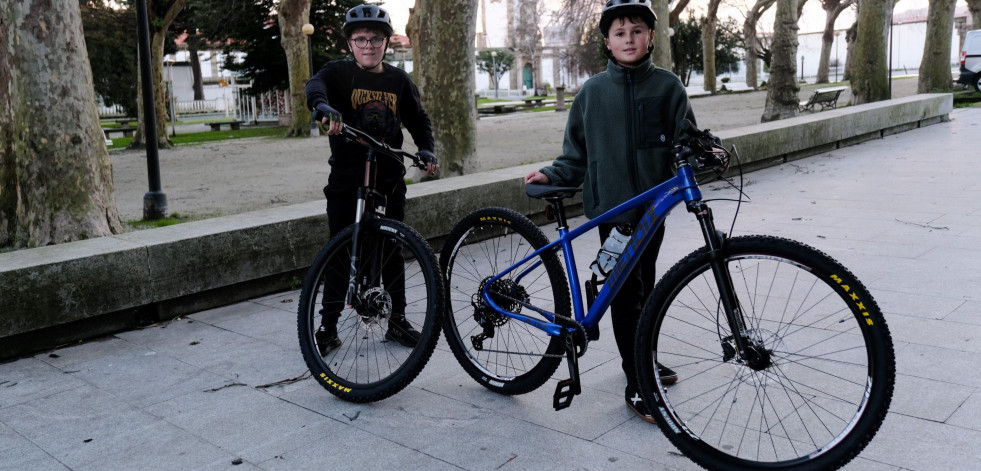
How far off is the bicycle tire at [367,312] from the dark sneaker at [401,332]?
0.08m

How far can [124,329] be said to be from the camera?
5.66 m

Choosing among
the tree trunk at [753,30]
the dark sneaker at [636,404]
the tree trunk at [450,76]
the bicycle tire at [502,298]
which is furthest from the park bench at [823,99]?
the dark sneaker at [636,404]

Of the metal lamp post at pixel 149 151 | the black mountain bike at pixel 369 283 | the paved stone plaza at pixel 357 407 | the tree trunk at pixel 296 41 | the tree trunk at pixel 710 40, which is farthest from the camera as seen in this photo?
the tree trunk at pixel 710 40

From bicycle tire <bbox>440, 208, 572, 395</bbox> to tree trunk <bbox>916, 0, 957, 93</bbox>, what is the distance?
81.7 feet

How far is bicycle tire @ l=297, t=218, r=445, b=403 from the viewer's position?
3.98 metres

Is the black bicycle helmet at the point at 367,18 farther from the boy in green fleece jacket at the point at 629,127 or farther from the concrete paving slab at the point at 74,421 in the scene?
the concrete paving slab at the point at 74,421

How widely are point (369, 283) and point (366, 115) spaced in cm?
97

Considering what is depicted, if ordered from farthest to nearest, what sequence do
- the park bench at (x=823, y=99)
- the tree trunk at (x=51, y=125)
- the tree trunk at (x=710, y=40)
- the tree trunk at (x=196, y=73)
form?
1. the tree trunk at (x=196, y=73)
2. the tree trunk at (x=710, y=40)
3. the park bench at (x=823, y=99)
4. the tree trunk at (x=51, y=125)

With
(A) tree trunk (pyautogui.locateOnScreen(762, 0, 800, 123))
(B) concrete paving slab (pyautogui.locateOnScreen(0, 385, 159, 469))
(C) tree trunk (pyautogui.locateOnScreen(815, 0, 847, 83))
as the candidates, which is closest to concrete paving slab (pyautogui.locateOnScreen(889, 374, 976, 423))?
(B) concrete paving slab (pyautogui.locateOnScreen(0, 385, 159, 469))

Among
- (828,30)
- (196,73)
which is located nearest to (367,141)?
(828,30)

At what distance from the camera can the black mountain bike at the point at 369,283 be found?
4000 mm

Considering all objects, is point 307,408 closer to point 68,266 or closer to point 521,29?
point 68,266

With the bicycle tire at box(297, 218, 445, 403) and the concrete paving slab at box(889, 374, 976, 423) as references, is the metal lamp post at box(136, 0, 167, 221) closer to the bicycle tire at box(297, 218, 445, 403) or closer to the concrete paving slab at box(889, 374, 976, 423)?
the bicycle tire at box(297, 218, 445, 403)

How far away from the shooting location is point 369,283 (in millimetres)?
4316
